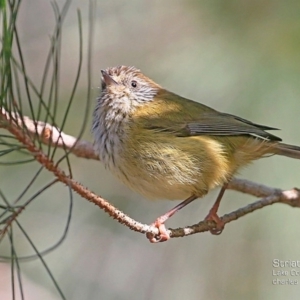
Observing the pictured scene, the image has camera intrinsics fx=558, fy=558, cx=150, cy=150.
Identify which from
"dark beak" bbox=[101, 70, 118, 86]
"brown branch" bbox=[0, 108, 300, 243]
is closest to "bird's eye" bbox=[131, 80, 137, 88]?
"dark beak" bbox=[101, 70, 118, 86]

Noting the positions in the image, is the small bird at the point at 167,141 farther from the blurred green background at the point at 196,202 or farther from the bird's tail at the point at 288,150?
the blurred green background at the point at 196,202

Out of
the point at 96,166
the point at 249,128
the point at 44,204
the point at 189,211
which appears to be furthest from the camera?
the point at 96,166

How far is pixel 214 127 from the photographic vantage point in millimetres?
3320

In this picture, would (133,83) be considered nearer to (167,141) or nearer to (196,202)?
(167,141)

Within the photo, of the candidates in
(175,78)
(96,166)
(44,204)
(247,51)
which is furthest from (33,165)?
(247,51)

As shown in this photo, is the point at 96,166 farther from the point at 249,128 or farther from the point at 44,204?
the point at 249,128

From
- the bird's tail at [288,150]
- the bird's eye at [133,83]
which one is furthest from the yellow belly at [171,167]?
the bird's eye at [133,83]

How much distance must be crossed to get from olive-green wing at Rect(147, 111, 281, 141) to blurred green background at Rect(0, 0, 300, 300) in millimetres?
122

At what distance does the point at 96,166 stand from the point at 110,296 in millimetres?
899

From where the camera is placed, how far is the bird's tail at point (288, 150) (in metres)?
3.02

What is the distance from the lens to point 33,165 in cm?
354

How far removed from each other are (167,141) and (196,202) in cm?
52

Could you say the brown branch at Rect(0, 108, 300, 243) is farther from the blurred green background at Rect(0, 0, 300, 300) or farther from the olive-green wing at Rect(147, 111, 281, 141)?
the olive-green wing at Rect(147, 111, 281, 141)

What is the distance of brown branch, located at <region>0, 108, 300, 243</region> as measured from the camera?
1794mm
